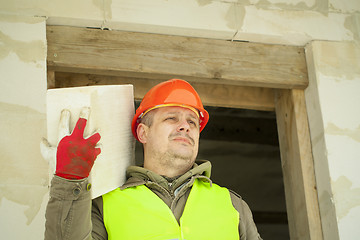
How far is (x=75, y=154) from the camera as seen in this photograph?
97.0 inches

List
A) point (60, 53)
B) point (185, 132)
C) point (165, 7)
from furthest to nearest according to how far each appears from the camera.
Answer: point (165, 7) < point (60, 53) < point (185, 132)

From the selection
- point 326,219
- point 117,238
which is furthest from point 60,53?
point 326,219

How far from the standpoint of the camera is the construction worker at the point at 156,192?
2.49 metres

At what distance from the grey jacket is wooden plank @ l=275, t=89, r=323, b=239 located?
941 mm

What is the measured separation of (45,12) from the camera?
3.74 metres

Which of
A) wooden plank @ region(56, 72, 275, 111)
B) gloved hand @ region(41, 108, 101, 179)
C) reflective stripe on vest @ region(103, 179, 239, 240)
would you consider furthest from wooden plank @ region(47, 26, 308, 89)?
gloved hand @ region(41, 108, 101, 179)

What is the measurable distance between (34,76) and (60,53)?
1.02 feet

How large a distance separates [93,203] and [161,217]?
407 millimetres

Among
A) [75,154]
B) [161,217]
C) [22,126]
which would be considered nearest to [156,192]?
[161,217]

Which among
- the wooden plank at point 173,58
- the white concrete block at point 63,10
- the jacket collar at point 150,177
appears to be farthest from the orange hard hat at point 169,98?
the white concrete block at point 63,10

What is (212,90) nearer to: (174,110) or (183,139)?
(174,110)

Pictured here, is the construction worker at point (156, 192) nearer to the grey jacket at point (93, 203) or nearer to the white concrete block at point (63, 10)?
the grey jacket at point (93, 203)

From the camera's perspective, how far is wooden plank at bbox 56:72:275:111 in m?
4.21

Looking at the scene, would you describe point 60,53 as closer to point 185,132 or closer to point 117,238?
point 185,132
